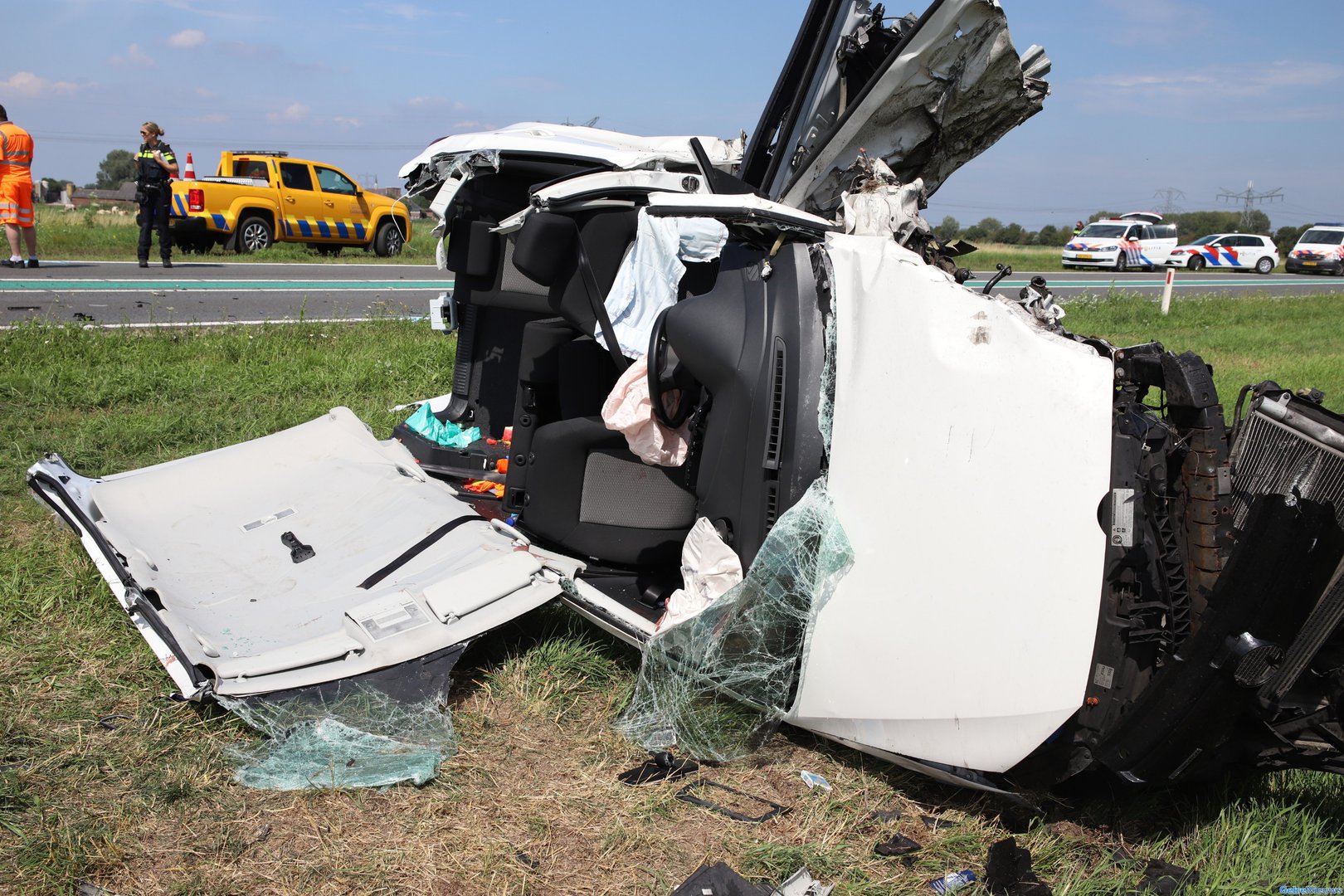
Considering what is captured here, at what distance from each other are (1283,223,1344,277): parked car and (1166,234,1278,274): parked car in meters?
0.62

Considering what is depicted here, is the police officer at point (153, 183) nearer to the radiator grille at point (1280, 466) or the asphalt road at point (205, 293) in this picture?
the asphalt road at point (205, 293)

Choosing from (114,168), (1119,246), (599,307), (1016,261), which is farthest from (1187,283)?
(114,168)

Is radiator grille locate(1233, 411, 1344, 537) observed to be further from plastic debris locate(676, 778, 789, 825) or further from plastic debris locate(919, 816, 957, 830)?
plastic debris locate(676, 778, 789, 825)

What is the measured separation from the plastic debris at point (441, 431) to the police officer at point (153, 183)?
9939mm

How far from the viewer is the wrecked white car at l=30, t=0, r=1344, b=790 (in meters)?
2.13

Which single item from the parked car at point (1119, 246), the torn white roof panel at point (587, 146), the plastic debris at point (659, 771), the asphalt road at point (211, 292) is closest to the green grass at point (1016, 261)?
the parked car at point (1119, 246)

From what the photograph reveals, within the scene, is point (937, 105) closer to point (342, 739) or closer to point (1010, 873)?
point (1010, 873)

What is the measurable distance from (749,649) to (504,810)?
739mm

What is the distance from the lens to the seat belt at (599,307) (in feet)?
11.5

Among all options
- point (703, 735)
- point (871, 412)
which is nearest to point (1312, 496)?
point (871, 412)

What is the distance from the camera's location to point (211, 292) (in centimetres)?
1138

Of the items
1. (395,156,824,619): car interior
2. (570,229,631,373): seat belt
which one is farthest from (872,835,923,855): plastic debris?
(570,229,631,373): seat belt

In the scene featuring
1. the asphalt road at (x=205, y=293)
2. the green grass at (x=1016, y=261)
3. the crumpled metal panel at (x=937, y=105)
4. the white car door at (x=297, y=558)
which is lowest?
the white car door at (x=297, y=558)

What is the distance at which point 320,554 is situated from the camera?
3.44 m
